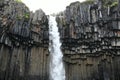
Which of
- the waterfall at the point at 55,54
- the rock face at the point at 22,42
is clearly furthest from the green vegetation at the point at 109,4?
the rock face at the point at 22,42

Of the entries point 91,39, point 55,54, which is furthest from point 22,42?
point 91,39

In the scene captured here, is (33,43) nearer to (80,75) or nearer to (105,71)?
(80,75)

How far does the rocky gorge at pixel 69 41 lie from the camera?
25.7 metres

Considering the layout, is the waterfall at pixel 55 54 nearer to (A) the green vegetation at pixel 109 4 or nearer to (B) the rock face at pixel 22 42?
(B) the rock face at pixel 22 42

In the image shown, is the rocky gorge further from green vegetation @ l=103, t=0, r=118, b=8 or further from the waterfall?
the waterfall

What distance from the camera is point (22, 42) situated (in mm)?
26719

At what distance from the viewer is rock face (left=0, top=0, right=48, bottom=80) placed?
2503cm

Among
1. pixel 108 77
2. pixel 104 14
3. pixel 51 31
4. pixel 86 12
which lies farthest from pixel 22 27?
pixel 108 77

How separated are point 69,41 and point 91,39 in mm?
3050

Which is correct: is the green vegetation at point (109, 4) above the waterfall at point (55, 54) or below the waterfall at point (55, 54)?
above

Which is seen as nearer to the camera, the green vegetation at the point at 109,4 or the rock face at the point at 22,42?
the rock face at the point at 22,42

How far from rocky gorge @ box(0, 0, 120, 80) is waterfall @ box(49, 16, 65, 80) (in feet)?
2.30

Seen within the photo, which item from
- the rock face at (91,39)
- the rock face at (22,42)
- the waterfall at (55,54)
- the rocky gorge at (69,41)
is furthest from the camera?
the waterfall at (55,54)

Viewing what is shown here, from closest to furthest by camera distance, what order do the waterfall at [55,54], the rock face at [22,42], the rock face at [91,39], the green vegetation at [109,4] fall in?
the rock face at [22,42]
the rock face at [91,39]
the green vegetation at [109,4]
the waterfall at [55,54]
